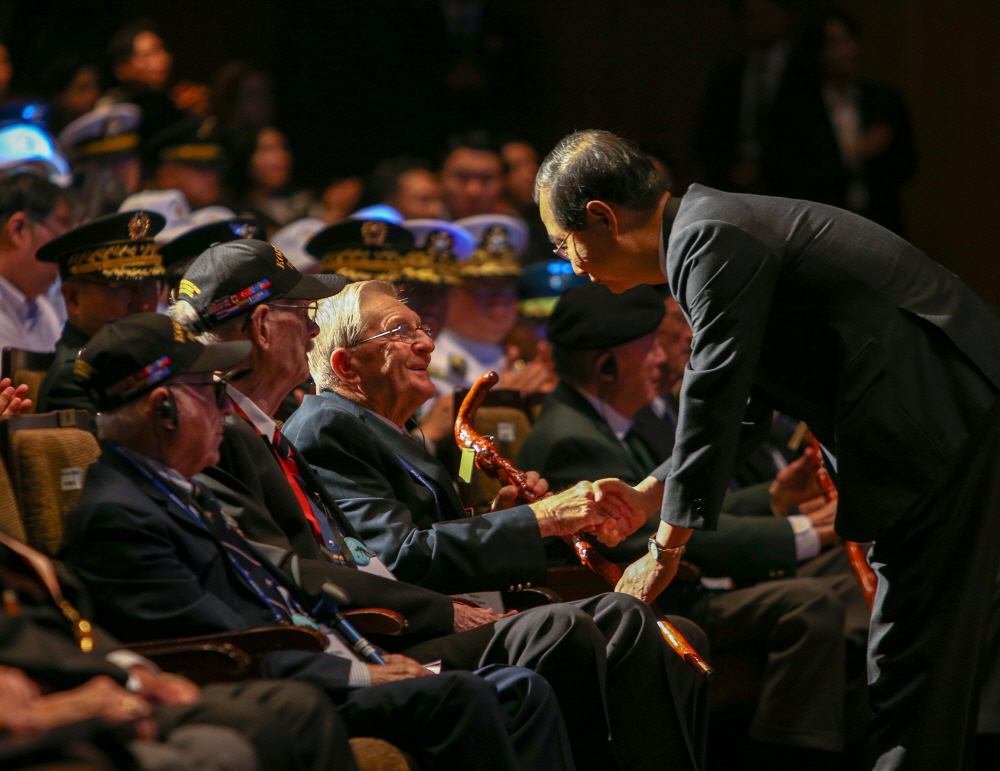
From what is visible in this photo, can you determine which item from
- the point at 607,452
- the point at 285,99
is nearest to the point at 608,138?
the point at 607,452

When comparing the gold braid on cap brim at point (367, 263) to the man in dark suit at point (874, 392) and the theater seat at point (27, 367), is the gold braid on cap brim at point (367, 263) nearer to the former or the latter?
the theater seat at point (27, 367)

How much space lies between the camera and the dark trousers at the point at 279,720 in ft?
6.43

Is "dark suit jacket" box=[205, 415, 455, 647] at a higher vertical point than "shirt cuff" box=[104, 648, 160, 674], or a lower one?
lower

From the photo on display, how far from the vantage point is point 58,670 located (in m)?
1.92

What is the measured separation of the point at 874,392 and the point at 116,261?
8.05 feet

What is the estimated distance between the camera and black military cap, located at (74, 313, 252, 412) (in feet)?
7.47

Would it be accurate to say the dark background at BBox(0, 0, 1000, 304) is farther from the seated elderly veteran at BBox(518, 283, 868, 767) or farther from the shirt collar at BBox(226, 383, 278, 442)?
the shirt collar at BBox(226, 383, 278, 442)

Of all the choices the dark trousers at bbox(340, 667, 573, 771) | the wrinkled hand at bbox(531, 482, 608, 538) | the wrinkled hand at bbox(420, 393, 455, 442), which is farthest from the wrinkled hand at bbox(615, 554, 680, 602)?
the wrinkled hand at bbox(420, 393, 455, 442)

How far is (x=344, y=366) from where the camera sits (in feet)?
10.4

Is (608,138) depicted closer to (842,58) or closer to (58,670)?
(58,670)

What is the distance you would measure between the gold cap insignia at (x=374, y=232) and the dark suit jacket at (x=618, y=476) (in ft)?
5.02

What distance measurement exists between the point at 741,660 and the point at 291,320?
1.84 metres

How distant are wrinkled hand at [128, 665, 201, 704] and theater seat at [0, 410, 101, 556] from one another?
86 cm

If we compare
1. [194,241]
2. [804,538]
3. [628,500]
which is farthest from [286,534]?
[194,241]
